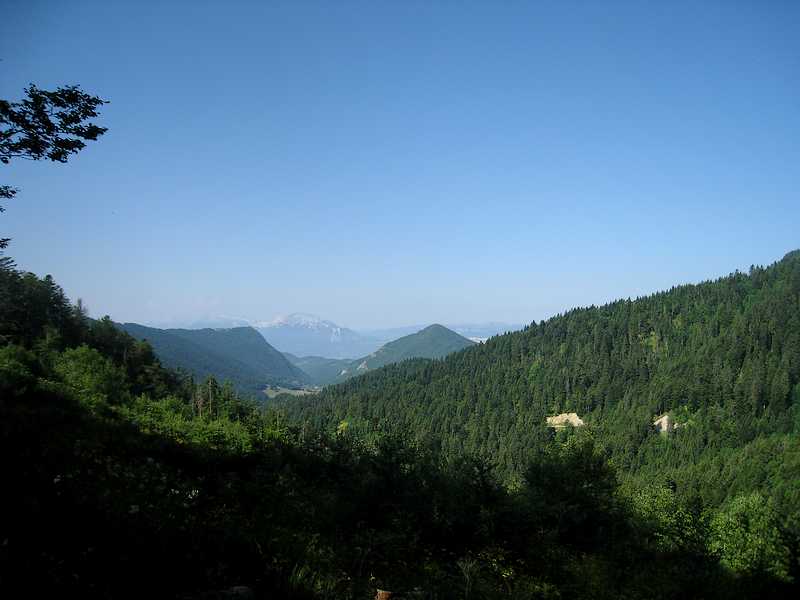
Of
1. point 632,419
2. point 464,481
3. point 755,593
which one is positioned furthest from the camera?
point 632,419

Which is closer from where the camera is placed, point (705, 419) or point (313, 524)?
point (313, 524)

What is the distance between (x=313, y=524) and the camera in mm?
13211

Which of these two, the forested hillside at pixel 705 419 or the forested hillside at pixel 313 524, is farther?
the forested hillside at pixel 705 419

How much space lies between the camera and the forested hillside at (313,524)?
6.62 metres

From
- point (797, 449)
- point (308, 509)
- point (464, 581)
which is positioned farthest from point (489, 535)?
point (797, 449)

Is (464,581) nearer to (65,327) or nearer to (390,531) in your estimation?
(390,531)

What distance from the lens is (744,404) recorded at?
155 metres

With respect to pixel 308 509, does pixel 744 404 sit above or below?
below

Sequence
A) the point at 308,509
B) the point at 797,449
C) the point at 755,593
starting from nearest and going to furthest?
the point at 755,593, the point at 308,509, the point at 797,449

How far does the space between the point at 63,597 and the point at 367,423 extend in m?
190

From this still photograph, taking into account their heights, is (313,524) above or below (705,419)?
above

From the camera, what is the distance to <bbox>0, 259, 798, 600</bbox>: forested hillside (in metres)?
6.62

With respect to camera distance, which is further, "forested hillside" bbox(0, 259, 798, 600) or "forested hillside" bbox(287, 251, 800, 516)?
"forested hillside" bbox(287, 251, 800, 516)

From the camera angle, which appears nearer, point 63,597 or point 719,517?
point 63,597
